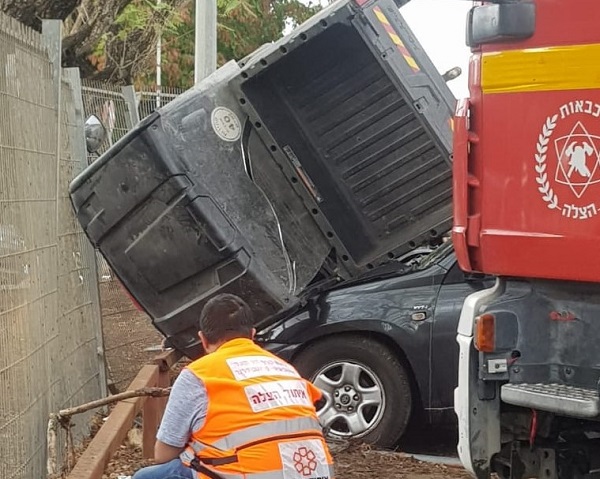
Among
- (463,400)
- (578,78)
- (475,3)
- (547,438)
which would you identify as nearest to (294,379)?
(463,400)

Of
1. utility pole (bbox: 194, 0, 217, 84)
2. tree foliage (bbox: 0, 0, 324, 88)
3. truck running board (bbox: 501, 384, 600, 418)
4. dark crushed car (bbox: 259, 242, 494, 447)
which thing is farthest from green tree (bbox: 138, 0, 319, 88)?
truck running board (bbox: 501, 384, 600, 418)

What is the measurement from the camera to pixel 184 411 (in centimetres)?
400

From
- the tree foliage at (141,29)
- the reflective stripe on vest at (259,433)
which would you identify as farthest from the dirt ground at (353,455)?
the tree foliage at (141,29)

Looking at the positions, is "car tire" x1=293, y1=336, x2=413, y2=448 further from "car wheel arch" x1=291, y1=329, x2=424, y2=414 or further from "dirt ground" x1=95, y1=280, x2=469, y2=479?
"dirt ground" x1=95, y1=280, x2=469, y2=479

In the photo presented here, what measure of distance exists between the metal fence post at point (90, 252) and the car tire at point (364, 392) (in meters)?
1.77

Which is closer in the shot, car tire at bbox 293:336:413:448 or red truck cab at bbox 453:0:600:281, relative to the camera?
red truck cab at bbox 453:0:600:281

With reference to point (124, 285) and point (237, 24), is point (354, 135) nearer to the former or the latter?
point (124, 285)

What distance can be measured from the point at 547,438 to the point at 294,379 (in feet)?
4.33

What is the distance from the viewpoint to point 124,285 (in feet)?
24.2

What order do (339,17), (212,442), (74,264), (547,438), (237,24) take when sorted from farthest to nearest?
(237,24) < (74,264) < (339,17) < (547,438) < (212,442)

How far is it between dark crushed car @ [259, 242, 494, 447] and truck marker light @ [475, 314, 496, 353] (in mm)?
2386

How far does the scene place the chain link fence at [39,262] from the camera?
526 centimetres

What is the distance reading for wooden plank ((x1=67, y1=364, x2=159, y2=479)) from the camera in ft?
16.6

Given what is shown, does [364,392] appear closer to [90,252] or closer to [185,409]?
[90,252]
